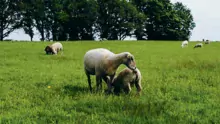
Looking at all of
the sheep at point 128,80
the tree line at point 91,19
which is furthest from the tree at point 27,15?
the sheep at point 128,80

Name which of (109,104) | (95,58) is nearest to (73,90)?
(95,58)

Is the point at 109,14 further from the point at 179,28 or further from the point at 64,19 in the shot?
the point at 179,28

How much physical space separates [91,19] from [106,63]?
7389cm

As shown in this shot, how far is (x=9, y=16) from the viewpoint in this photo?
3115 inches

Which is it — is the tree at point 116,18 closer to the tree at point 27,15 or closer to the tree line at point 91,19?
the tree line at point 91,19

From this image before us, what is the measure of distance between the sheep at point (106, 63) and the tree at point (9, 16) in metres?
69.2

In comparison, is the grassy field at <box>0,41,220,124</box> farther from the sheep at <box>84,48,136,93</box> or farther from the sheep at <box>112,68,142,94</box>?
the sheep at <box>84,48,136,93</box>

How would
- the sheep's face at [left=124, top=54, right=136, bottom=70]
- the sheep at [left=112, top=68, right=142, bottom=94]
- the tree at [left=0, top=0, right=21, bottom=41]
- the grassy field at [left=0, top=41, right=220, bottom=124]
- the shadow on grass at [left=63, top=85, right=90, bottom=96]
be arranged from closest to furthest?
the grassy field at [left=0, top=41, right=220, bottom=124], the sheep's face at [left=124, top=54, right=136, bottom=70], the sheep at [left=112, top=68, right=142, bottom=94], the shadow on grass at [left=63, top=85, right=90, bottom=96], the tree at [left=0, top=0, right=21, bottom=41]

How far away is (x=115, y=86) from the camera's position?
11953 mm

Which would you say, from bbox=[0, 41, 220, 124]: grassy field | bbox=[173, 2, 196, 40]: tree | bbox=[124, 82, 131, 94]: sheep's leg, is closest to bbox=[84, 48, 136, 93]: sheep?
bbox=[124, 82, 131, 94]: sheep's leg

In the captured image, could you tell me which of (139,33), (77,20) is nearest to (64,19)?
(77,20)

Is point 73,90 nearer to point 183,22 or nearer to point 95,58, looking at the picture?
point 95,58

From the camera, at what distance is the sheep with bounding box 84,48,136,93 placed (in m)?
11.2

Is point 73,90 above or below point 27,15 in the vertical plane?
below
